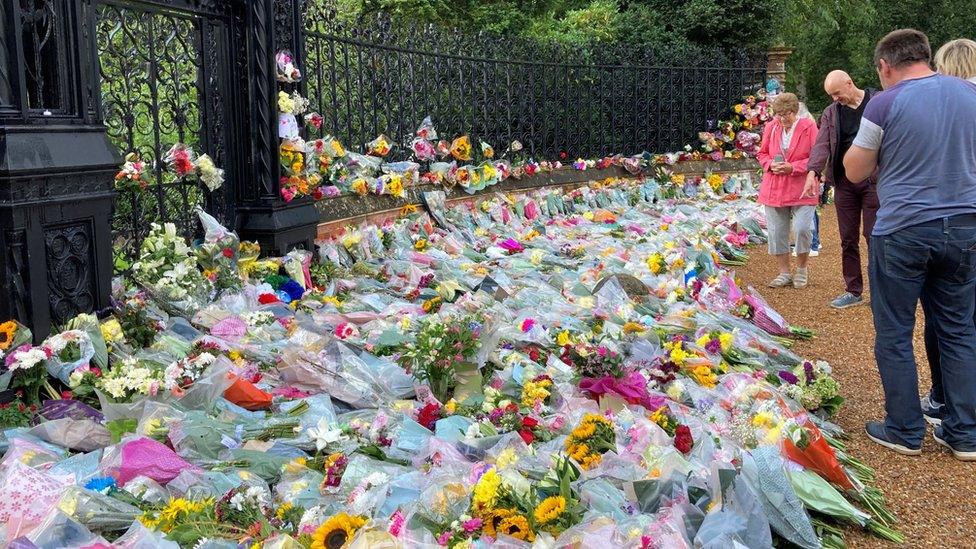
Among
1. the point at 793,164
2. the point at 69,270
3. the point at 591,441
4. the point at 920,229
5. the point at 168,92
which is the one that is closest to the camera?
the point at 591,441

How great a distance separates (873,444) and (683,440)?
1261 mm

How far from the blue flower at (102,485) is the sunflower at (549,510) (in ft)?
4.86

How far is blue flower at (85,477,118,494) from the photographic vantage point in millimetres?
3076

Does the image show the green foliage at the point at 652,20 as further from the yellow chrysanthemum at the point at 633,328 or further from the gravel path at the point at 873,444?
the yellow chrysanthemum at the point at 633,328

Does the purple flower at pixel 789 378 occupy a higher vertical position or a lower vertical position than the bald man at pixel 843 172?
lower

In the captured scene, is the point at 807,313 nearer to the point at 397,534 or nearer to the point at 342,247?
the point at 342,247

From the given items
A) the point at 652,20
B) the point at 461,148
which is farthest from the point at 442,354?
the point at 652,20

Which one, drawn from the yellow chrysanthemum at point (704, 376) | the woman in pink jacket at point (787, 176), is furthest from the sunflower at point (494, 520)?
the woman in pink jacket at point (787, 176)

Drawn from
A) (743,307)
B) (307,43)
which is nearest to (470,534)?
(743,307)

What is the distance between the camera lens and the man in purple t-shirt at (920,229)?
3939mm

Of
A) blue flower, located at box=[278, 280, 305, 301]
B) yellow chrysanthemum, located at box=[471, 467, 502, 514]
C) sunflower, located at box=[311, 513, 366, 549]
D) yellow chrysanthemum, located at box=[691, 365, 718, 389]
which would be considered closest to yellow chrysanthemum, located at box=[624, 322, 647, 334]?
yellow chrysanthemum, located at box=[691, 365, 718, 389]

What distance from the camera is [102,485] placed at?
311 cm

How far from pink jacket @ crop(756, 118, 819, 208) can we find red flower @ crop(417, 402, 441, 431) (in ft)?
15.7

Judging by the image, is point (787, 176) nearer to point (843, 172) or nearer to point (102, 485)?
point (843, 172)
